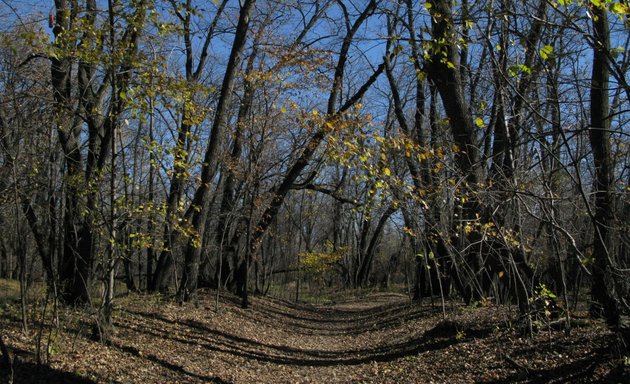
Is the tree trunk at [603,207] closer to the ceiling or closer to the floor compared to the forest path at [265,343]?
closer to the ceiling

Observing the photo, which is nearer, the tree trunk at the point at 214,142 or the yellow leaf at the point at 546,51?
the yellow leaf at the point at 546,51

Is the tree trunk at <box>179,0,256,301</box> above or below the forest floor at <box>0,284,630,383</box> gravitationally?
above

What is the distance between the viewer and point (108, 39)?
6648mm

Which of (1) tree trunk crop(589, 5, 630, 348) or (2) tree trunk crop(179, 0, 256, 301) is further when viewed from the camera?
(2) tree trunk crop(179, 0, 256, 301)

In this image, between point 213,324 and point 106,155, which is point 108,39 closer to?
point 106,155

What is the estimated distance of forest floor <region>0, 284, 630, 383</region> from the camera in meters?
6.50

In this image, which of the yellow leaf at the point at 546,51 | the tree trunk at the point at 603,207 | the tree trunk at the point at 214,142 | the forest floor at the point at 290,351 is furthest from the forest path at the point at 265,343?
the yellow leaf at the point at 546,51

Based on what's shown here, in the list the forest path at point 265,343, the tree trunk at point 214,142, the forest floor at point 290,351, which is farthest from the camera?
the tree trunk at point 214,142

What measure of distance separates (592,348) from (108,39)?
724cm

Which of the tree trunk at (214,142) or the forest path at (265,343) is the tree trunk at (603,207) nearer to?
the forest path at (265,343)

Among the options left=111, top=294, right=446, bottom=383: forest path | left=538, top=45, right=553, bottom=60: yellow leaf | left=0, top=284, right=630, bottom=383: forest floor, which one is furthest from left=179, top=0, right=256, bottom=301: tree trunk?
left=538, top=45, right=553, bottom=60: yellow leaf

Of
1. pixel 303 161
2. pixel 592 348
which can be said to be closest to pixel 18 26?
pixel 303 161

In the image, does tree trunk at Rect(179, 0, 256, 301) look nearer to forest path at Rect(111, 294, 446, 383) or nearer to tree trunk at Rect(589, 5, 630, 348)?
forest path at Rect(111, 294, 446, 383)

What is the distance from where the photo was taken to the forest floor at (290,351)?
650 centimetres
